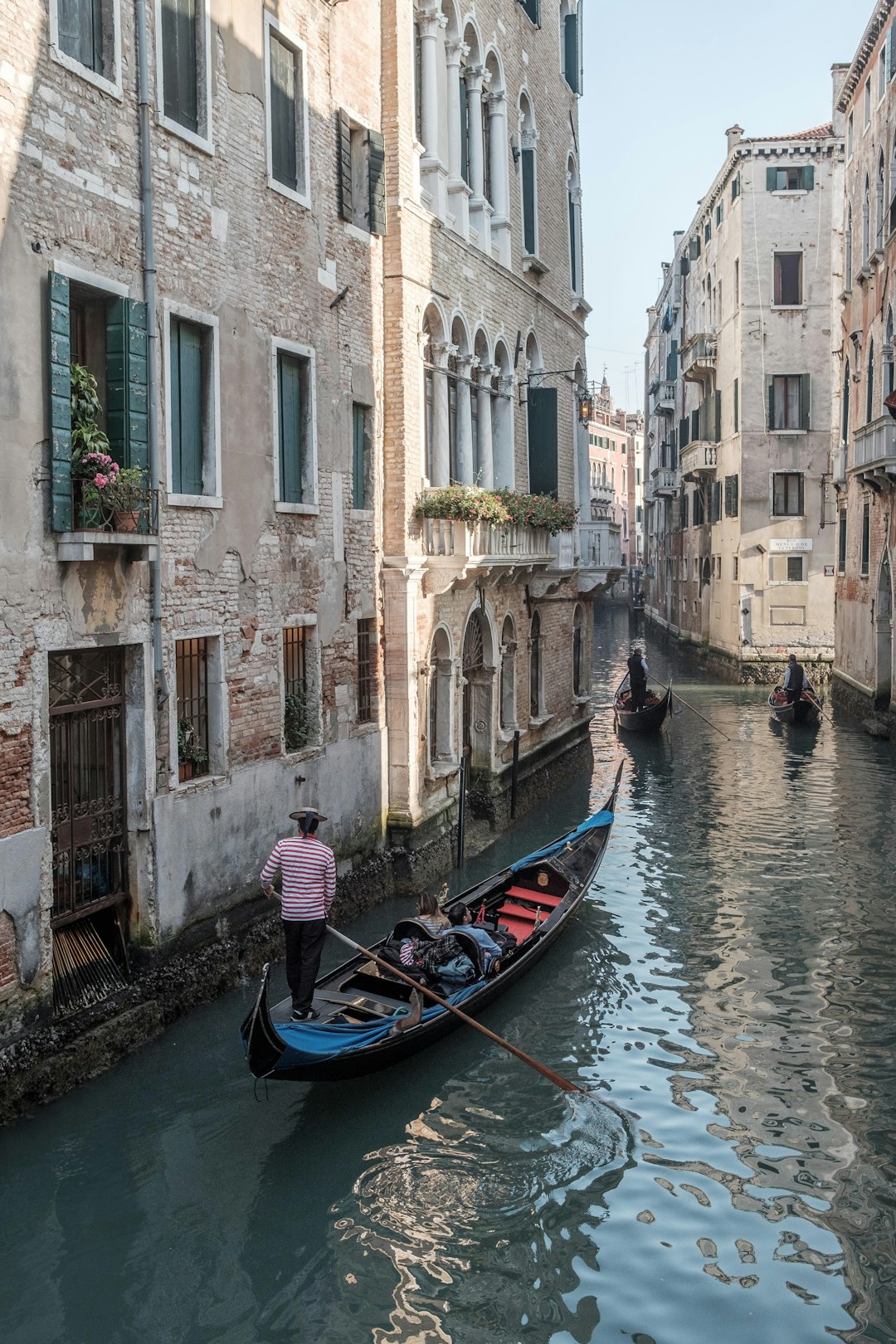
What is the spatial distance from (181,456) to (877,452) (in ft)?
50.1

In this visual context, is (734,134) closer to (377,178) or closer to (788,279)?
(788,279)

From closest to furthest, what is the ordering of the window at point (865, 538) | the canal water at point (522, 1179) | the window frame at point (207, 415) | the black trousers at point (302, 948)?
the canal water at point (522, 1179) → the black trousers at point (302, 948) → the window frame at point (207, 415) → the window at point (865, 538)

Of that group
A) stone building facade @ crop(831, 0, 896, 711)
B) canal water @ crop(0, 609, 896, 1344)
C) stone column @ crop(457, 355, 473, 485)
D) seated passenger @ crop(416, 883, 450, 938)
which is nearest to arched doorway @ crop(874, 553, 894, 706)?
stone building facade @ crop(831, 0, 896, 711)

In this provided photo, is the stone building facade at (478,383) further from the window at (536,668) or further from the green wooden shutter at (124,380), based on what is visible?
the green wooden shutter at (124,380)

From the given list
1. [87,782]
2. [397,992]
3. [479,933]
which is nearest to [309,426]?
[87,782]

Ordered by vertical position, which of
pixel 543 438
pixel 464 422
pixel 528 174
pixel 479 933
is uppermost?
pixel 528 174

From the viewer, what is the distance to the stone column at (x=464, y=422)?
13.9 m

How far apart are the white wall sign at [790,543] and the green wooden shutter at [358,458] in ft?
67.6

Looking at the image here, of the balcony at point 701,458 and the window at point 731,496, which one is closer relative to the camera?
the window at point 731,496

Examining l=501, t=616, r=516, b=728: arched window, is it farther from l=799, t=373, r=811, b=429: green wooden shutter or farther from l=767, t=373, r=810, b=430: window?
l=799, t=373, r=811, b=429: green wooden shutter

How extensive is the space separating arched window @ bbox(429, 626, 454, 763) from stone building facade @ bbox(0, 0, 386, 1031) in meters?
1.75

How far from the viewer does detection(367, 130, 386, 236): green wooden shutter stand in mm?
11109

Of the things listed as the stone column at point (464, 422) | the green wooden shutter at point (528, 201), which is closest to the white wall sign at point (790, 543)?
the green wooden shutter at point (528, 201)

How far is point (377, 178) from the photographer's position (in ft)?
36.6
